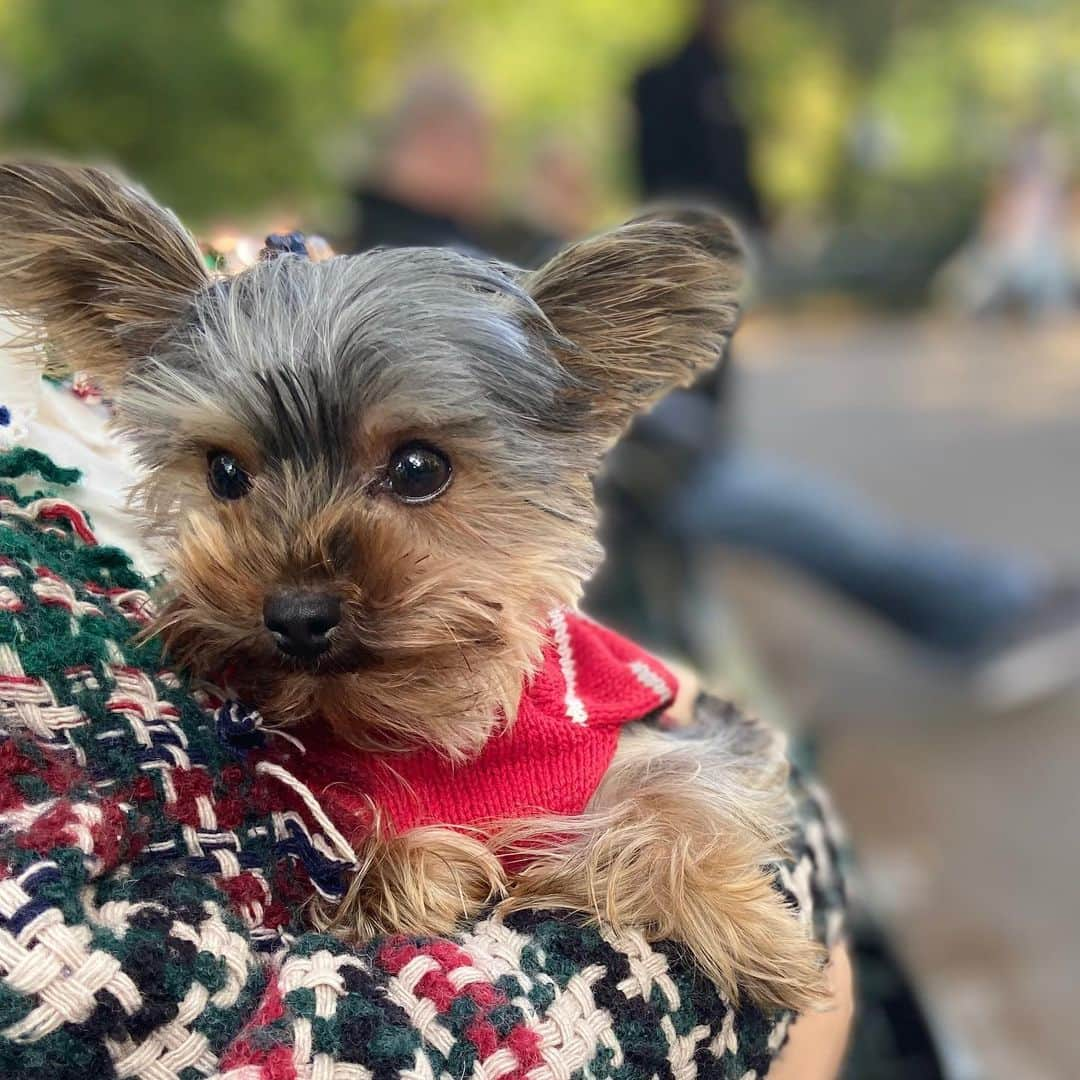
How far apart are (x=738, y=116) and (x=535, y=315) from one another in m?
6.61

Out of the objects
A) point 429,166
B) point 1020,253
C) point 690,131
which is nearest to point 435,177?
point 429,166

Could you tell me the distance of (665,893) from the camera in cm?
131

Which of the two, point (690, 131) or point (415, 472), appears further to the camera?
point (690, 131)

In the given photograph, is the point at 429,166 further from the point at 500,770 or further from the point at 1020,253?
the point at 1020,253

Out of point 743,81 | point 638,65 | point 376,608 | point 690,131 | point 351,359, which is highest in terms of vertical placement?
point 743,81

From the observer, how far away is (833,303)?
51.5 ft

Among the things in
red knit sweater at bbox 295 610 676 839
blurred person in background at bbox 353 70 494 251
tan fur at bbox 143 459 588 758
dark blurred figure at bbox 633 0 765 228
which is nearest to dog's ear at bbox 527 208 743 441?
tan fur at bbox 143 459 588 758

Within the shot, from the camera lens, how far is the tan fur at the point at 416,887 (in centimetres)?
128

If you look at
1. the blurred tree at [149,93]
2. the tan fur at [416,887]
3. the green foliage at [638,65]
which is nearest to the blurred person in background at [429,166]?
the tan fur at [416,887]

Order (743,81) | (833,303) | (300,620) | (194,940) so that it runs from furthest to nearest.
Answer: (743,81), (833,303), (300,620), (194,940)

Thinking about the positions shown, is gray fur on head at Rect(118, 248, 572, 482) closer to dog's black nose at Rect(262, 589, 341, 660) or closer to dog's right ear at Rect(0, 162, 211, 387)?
dog's right ear at Rect(0, 162, 211, 387)

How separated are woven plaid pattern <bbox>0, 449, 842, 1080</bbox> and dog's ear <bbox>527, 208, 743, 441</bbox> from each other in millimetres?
580

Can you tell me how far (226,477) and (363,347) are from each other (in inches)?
9.2

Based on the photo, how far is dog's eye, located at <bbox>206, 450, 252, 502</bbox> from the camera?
1400 millimetres
